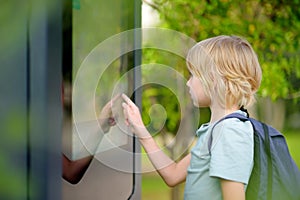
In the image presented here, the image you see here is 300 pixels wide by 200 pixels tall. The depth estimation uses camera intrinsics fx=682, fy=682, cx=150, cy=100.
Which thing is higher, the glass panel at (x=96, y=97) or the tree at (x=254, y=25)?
the tree at (x=254, y=25)

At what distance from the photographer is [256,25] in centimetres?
563

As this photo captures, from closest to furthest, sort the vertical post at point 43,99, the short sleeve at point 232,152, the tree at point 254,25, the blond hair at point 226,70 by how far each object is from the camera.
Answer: the vertical post at point 43,99 → the short sleeve at point 232,152 → the blond hair at point 226,70 → the tree at point 254,25

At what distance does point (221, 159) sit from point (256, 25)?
3.93 metres

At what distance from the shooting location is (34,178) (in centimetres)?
143

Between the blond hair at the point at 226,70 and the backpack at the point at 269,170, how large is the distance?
72 millimetres

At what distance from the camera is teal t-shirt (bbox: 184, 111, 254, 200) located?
6.02 feet

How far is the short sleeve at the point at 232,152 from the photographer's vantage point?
1.83m

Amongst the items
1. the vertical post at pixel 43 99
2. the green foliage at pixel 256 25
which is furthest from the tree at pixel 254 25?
the vertical post at pixel 43 99

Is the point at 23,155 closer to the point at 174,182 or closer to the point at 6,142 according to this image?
the point at 6,142

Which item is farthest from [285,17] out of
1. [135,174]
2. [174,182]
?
[174,182]

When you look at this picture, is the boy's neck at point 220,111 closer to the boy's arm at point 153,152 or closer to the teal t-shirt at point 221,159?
the teal t-shirt at point 221,159

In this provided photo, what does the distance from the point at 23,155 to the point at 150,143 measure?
2.19 ft

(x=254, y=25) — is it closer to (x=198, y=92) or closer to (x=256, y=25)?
(x=256, y=25)

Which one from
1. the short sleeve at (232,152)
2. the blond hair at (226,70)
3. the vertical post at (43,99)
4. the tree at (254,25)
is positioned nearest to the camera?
the vertical post at (43,99)
